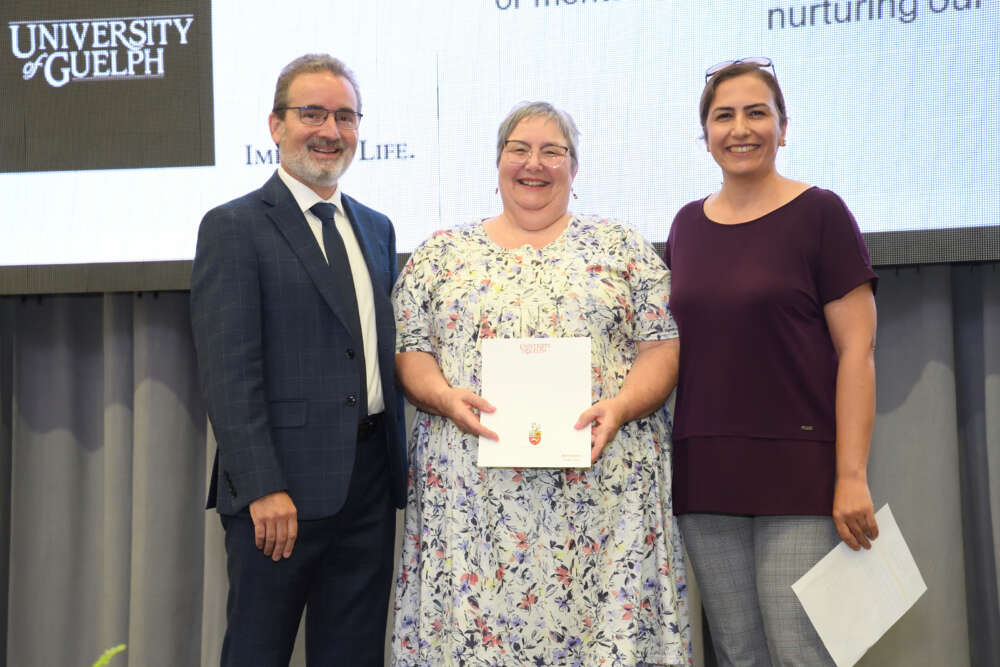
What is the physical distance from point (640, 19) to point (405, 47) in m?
0.72

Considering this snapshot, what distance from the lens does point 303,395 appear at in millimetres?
1899

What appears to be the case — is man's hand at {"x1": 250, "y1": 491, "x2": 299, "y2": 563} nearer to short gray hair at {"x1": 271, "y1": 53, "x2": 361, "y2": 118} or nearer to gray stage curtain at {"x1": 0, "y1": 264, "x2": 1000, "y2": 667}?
short gray hair at {"x1": 271, "y1": 53, "x2": 361, "y2": 118}

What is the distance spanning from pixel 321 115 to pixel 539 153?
503mm

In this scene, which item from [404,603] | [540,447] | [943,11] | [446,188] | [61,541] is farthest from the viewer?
[61,541]

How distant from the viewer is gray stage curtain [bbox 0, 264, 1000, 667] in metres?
2.75

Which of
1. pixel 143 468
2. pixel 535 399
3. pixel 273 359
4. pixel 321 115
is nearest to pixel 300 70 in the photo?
pixel 321 115

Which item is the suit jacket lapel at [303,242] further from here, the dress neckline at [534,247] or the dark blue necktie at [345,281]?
the dress neckline at [534,247]

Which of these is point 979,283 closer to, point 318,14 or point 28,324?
point 318,14

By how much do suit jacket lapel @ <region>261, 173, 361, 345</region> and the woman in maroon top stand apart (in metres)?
0.74

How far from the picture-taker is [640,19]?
107 inches

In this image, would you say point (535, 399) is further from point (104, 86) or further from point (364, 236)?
point (104, 86)

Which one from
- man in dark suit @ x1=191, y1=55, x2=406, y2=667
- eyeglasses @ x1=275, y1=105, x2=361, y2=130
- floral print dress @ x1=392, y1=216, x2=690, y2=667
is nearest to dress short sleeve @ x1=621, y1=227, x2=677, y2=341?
floral print dress @ x1=392, y1=216, x2=690, y2=667

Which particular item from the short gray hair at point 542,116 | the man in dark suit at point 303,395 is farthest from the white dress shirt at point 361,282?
the short gray hair at point 542,116

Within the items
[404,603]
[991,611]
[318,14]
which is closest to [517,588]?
[404,603]
